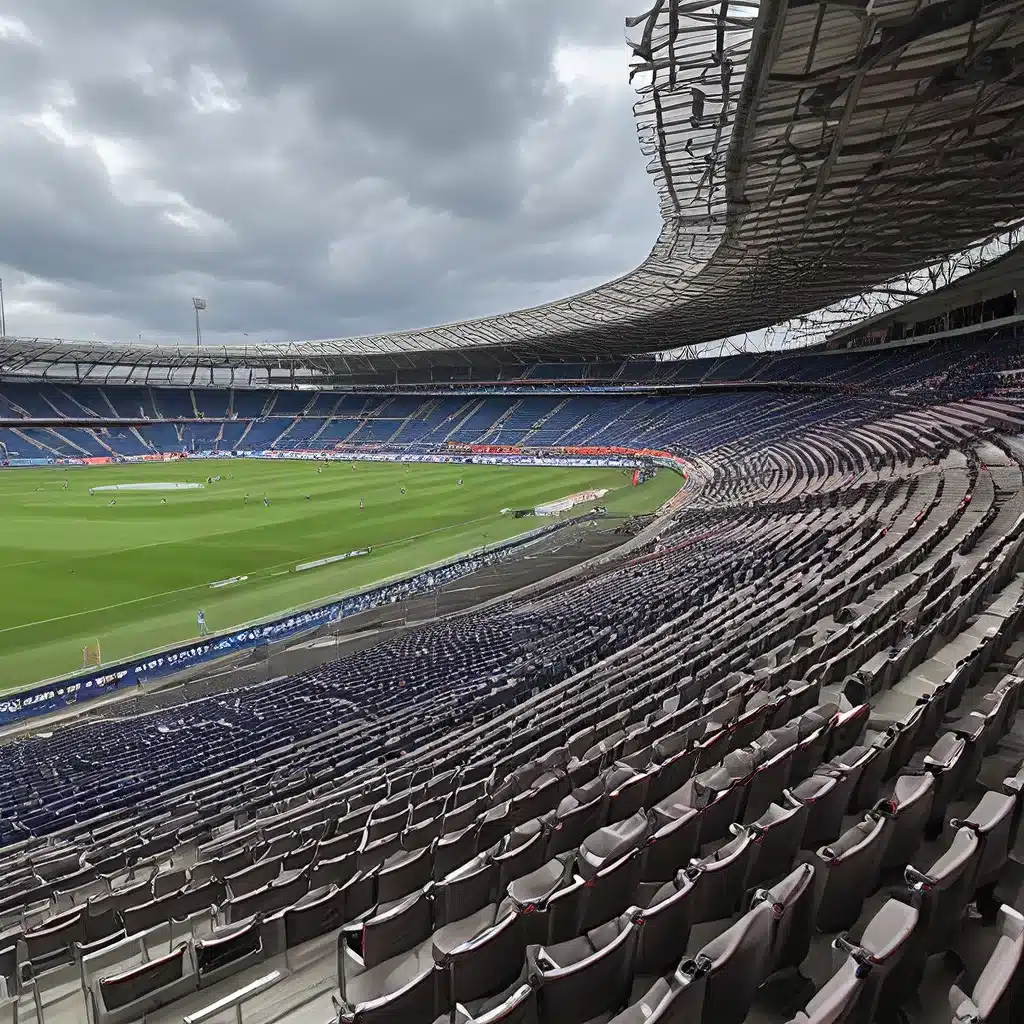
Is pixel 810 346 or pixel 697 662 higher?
pixel 810 346

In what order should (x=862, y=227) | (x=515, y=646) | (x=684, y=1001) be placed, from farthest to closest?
(x=862, y=227)
(x=515, y=646)
(x=684, y=1001)

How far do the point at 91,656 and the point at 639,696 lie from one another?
1628 centimetres

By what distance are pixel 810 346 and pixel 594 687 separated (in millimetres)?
69593

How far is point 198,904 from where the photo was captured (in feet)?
17.4

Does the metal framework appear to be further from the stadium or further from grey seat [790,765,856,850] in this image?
grey seat [790,765,856,850]

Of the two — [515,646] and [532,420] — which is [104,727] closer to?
[515,646]

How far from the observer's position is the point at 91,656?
60.0 ft

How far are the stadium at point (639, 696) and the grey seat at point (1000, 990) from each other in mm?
17

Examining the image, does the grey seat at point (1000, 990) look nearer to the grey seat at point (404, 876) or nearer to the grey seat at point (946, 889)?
the grey seat at point (946, 889)

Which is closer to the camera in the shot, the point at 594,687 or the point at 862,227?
the point at 594,687

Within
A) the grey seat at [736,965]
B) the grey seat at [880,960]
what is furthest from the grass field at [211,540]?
the grey seat at [880,960]

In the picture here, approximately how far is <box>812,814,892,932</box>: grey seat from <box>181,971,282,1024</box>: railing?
3014 millimetres

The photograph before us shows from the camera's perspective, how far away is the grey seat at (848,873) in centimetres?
A: 311

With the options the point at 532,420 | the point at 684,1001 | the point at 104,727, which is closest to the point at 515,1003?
the point at 684,1001
